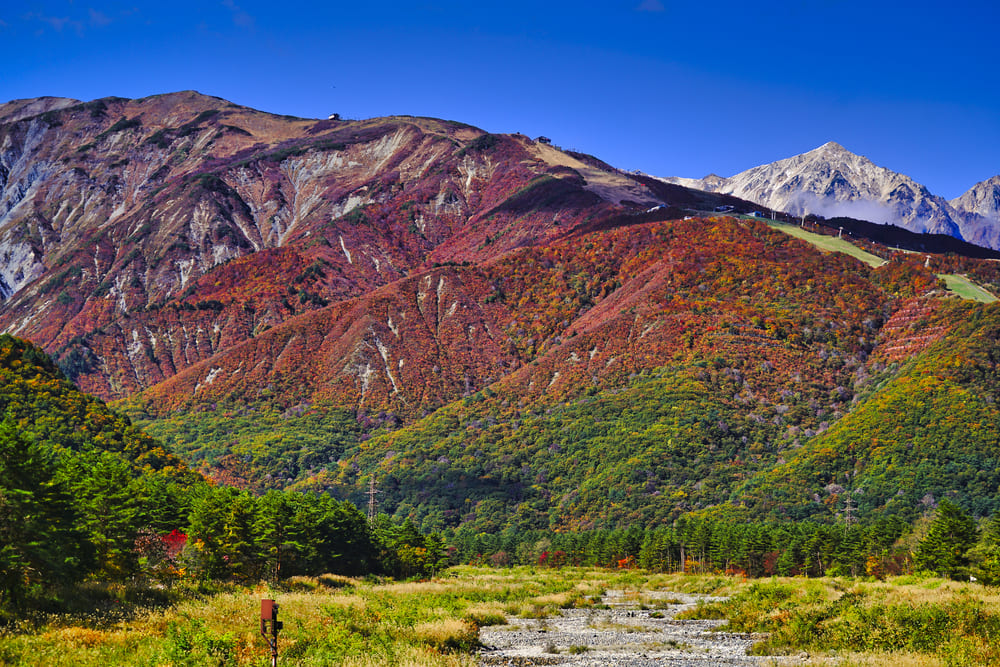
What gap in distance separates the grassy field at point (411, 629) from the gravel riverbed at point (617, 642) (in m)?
1.47

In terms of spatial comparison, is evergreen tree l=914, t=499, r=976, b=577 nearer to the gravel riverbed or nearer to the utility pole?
the gravel riverbed

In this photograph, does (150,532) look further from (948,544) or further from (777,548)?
(777,548)

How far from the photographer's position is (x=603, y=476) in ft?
547

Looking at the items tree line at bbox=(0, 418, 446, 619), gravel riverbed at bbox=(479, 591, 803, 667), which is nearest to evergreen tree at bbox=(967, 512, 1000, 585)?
gravel riverbed at bbox=(479, 591, 803, 667)

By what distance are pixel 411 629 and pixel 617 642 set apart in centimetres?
1055

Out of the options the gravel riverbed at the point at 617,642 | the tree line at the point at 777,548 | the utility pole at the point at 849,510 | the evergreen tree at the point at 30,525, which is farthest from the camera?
the utility pole at the point at 849,510

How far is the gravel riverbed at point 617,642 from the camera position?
34.9 meters

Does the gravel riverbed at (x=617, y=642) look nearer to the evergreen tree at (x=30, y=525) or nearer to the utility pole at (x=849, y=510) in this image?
the evergreen tree at (x=30, y=525)

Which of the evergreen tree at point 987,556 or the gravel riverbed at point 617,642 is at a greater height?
the evergreen tree at point 987,556

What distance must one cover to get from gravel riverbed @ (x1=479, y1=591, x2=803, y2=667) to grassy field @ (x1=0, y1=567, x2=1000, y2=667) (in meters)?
1.47

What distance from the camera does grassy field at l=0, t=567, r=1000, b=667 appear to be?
1104 inches

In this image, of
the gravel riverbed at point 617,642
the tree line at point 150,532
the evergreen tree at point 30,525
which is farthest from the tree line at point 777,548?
the evergreen tree at point 30,525

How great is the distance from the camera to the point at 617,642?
135 ft

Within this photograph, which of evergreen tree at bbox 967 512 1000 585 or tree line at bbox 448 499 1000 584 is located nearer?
evergreen tree at bbox 967 512 1000 585
